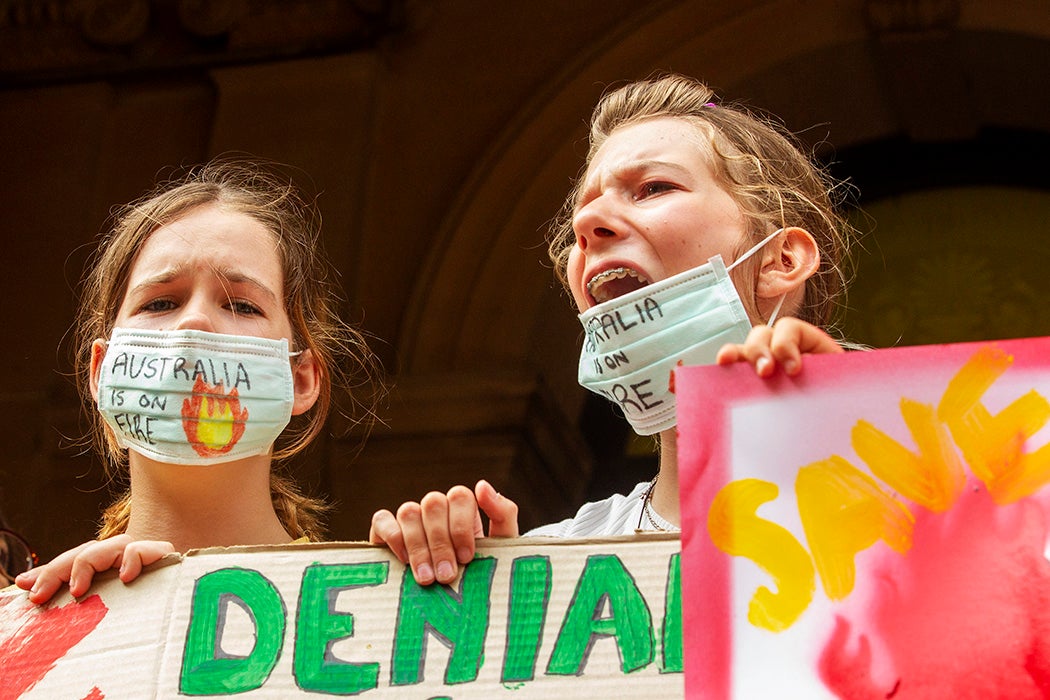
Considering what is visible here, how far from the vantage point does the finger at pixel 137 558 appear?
1.80m

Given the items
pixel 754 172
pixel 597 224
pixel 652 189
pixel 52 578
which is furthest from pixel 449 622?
pixel 754 172

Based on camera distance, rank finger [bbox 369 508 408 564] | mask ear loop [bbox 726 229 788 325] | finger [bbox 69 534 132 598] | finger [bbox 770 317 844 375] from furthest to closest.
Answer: mask ear loop [bbox 726 229 788 325] < finger [bbox 69 534 132 598] < finger [bbox 369 508 408 564] < finger [bbox 770 317 844 375]

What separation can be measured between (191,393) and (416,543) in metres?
0.65

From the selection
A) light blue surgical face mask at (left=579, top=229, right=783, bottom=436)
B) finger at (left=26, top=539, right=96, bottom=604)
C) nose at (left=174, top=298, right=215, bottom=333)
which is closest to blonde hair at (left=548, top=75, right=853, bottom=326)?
light blue surgical face mask at (left=579, top=229, right=783, bottom=436)

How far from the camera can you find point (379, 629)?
168cm

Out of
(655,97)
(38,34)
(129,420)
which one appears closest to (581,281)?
(655,97)

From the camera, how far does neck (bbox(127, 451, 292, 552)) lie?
2.29 metres

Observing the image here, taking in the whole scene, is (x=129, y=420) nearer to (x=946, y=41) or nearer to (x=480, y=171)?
(x=480, y=171)

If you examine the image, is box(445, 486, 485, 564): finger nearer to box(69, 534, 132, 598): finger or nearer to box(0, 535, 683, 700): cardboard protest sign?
box(0, 535, 683, 700): cardboard protest sign

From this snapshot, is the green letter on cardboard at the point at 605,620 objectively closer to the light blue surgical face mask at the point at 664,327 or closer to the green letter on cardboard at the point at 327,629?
the green letter on cardboard at the point at 327,629

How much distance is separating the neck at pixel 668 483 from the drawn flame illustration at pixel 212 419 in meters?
0.60

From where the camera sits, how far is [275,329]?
93.2 inches

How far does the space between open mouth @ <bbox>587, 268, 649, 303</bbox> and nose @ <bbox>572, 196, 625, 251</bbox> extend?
60mm

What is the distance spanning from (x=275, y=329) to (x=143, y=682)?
2.54ft
